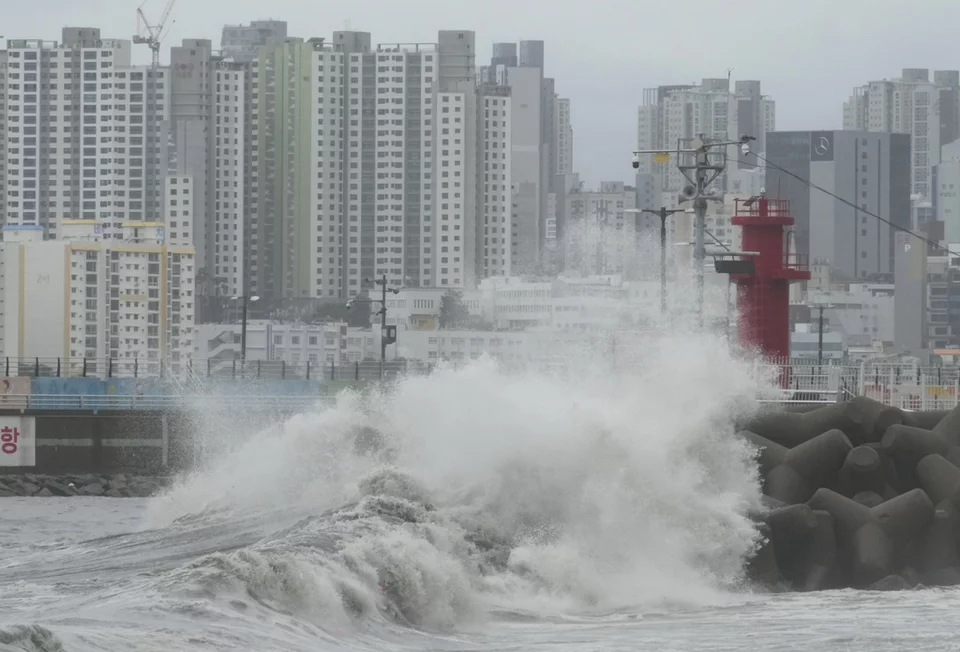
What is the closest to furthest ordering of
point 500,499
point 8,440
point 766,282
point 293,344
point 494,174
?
1. point 500,499
2. point 766,282
3. point 8,440
4. point 293,344
5. point 494,174

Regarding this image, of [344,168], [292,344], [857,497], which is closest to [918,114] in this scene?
[344,168]

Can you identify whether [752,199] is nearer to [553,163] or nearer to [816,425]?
[816,425]

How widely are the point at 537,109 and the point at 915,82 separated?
4632 cm

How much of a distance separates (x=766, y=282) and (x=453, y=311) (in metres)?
64.7

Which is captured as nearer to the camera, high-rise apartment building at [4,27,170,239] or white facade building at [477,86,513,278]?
white facade building at [477,86,513,278]

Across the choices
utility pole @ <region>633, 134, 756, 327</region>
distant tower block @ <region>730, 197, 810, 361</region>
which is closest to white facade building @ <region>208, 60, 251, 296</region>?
distant tower block @ <region>730, 197, 810, 361</region>

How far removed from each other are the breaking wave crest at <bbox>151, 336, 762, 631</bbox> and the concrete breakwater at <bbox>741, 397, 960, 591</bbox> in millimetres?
365

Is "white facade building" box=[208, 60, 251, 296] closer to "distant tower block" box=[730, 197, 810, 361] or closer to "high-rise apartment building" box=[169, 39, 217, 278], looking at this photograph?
"high-rise apartment building" box=[169, 39, 217, 278]

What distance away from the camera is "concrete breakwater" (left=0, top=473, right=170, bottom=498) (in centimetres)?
3541

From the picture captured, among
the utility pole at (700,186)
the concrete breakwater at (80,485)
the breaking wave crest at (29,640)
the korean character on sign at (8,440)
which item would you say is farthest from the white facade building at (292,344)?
the breaking wave crest at (29,640)

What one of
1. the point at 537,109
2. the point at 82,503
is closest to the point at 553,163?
the point at 537,109

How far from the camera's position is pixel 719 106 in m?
180

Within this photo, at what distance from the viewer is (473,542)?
1794cm

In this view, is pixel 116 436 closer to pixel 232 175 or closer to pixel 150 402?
pixel 150 402
